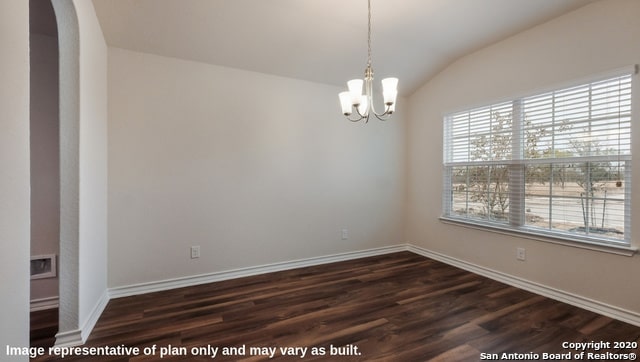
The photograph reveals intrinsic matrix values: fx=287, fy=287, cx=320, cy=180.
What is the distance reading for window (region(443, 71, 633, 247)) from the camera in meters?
2.36

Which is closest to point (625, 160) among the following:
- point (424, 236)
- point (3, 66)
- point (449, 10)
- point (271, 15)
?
point (449, 10)

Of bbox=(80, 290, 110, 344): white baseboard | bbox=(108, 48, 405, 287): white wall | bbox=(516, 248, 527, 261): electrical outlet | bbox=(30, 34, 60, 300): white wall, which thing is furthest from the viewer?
bbox=(516, 248, 527, 261): electrical outlet

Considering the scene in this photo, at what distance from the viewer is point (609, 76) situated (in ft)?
7.68

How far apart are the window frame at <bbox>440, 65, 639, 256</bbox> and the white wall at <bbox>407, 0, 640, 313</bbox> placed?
0.17 feet

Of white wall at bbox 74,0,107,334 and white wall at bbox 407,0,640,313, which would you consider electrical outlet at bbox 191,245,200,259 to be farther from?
A: white wall at bbox 407,0,640,313

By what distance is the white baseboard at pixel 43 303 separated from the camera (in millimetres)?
2471

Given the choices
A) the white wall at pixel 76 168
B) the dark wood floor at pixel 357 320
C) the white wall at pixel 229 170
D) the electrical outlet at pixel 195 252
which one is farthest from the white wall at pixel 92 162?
the electrical outlet at pixel 195 252

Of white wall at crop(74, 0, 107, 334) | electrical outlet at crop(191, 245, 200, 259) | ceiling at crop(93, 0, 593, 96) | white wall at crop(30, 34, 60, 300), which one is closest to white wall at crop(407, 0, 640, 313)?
ceiling at crop(93, 0, 593, 96)

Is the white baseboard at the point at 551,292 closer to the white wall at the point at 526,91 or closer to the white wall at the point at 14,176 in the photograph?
the white wall at the point at 526,91

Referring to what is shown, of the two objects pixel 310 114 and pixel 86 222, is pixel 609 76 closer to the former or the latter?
pixel 310 114

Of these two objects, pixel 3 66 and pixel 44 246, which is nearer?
pixel 3 66

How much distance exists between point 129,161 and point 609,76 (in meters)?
4.24

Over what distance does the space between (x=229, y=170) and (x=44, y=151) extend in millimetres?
1556

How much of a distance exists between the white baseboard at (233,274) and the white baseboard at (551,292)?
98 centimetres
